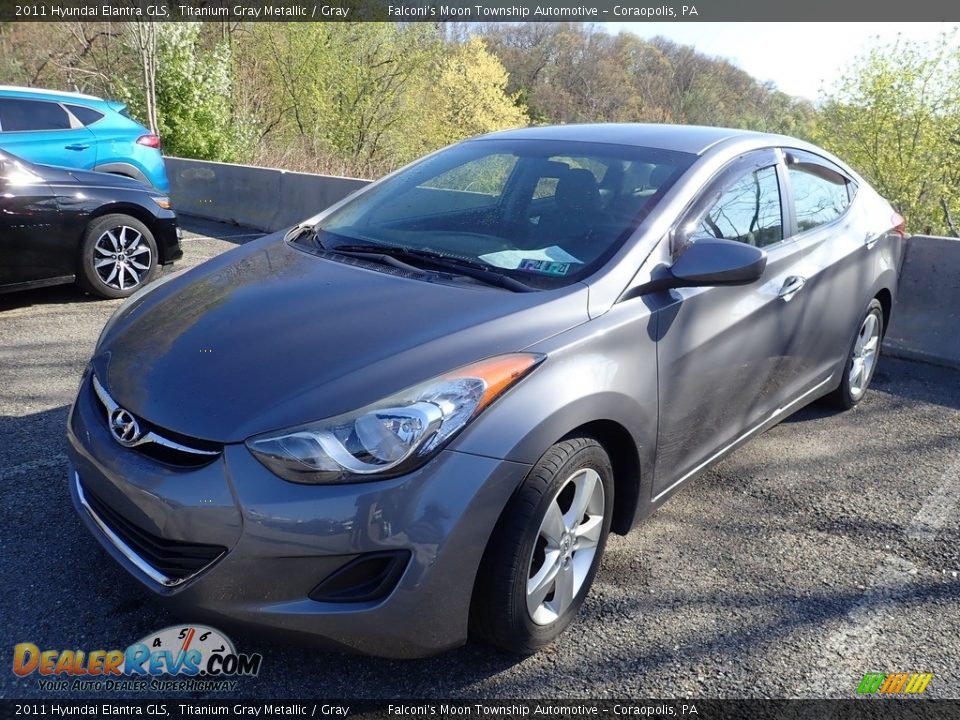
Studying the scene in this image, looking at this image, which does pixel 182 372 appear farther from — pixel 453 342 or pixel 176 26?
pixel 176 26

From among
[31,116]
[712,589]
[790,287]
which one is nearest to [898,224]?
[790,287]

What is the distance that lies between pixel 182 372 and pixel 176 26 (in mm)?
17571

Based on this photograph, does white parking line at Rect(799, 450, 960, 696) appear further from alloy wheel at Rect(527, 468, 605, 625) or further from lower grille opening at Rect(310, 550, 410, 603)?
lower grille opening at Rect(310, 550, 410, 603)

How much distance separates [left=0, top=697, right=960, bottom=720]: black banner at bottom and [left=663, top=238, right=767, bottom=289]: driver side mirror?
137 cm

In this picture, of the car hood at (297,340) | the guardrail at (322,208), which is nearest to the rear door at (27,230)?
the car hood at (297,340)

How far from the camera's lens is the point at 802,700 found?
2.38 meters

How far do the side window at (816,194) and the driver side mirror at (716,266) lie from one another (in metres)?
1.18

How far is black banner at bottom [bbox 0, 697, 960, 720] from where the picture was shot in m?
2.21

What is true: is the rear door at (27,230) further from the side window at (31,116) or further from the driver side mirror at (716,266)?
the driver side mirror at (716,266)

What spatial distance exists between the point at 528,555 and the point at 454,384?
549mm

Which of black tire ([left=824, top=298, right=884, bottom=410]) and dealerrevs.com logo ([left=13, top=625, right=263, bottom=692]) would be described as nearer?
dealerrevs.com logo ([left=13, top=625, right=263, bottom=692])

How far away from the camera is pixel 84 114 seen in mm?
8617

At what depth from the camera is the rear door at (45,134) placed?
820cm

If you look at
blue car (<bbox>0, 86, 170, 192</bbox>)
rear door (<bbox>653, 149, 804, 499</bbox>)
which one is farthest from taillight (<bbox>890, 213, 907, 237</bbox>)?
blue car (<bbox>0, 86, 170, 192</bbox>)
